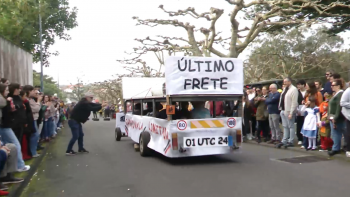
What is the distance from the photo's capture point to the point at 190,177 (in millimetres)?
7109

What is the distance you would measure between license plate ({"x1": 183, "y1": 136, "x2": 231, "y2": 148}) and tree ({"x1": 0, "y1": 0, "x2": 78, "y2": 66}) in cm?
1117

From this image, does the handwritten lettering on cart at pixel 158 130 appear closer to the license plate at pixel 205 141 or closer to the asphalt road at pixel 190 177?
the license plate at pixel 205 141

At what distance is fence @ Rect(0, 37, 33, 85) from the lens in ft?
40.5

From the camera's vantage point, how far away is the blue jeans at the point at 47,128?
1339 cm

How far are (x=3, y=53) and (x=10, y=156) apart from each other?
7189mm

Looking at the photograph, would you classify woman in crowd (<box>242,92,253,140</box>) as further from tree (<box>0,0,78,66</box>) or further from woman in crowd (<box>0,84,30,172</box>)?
tree (<box>0,0,78,66</box>)

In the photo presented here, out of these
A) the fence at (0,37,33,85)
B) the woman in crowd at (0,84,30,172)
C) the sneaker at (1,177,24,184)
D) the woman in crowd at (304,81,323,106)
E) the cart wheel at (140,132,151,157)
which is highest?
the fence at (0,37,33,85)

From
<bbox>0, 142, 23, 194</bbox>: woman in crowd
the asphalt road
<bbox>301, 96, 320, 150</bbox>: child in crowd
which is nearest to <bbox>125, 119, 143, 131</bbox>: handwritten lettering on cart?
the asphalt road

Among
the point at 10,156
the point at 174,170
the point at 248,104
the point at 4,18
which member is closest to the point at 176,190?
the point at 174,170

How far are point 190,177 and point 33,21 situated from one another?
18769 millimetres

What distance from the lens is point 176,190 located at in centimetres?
611

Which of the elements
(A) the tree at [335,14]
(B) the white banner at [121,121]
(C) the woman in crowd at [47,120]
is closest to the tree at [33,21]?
(C) the woman in crowd at [47,120]

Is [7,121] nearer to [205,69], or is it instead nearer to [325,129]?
[205,69]

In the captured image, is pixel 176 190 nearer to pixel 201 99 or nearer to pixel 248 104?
pixel 201 99
